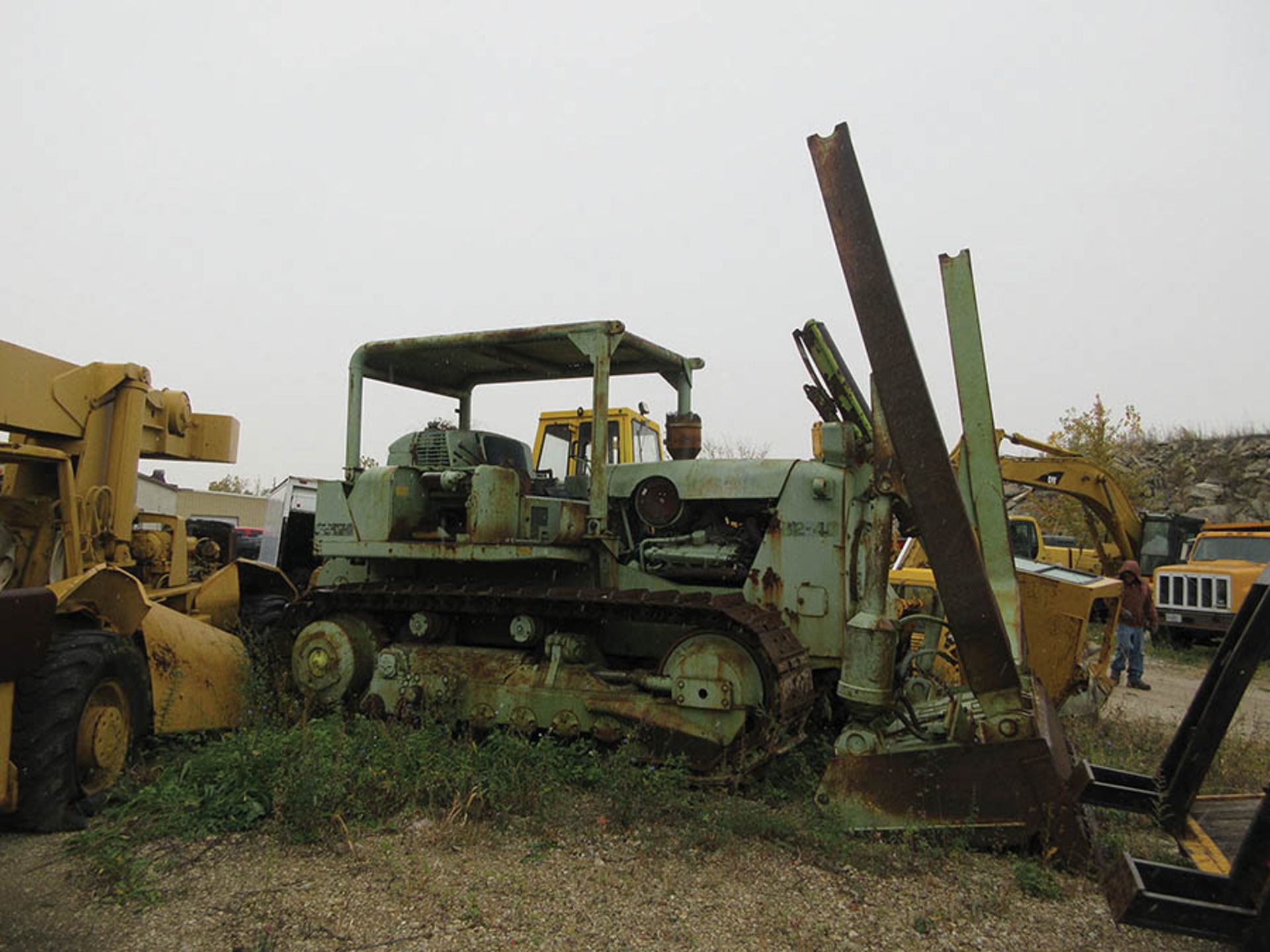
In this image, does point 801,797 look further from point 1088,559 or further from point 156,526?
point 1088,559

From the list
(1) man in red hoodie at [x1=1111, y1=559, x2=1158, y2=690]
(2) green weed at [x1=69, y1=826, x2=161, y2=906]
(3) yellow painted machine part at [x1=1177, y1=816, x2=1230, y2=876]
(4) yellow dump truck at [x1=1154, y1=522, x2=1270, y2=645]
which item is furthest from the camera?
(4) yellow dump truck at [x1=1154, y1=522, x2=1270, y2=645]

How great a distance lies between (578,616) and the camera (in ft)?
18.2

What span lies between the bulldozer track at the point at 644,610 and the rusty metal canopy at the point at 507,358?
166 centimetres

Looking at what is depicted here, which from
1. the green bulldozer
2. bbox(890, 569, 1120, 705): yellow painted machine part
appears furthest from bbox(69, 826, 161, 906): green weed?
bbox(890, 569, 1120, 705): yellow painted machine part

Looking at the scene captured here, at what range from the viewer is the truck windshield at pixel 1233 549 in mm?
15047

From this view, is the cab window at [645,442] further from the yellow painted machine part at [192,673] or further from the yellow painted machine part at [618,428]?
the yellow painted machine part at [192,673]

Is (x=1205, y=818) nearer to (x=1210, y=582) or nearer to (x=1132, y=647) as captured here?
(x=1132, y=647)

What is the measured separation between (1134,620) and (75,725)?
10660 mm

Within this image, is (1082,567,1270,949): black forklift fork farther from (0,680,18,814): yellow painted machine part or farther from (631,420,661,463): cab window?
(631,420,661,463): cab window

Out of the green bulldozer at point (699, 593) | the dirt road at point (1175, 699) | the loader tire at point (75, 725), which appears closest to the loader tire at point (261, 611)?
the green bulldozer at point (699, 593)

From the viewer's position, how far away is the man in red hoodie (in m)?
10.1

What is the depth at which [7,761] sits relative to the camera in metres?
4.01

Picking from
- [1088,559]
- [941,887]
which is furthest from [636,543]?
[1088,559]

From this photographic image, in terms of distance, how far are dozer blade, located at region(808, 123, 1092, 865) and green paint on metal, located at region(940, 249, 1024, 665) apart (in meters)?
0.73
